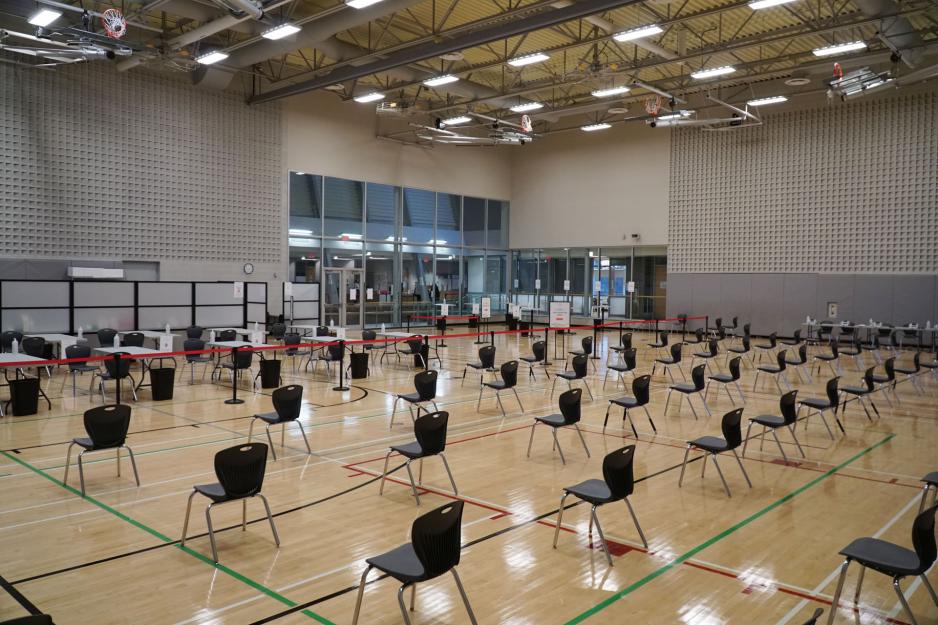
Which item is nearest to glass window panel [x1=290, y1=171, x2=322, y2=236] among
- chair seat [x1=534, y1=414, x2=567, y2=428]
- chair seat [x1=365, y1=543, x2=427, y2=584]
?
chair seat [x1=534, y1=414, x2=567, y2=428]

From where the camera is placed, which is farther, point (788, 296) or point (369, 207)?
point (369, 207)

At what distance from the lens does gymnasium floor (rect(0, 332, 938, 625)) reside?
14.8ft

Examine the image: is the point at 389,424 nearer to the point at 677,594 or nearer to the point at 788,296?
the point at 677,594

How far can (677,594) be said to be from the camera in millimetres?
4695

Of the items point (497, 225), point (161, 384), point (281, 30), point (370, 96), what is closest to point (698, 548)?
point (161, 384)

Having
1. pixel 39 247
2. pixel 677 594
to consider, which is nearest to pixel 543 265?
pixel 39 247

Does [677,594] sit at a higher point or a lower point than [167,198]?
lower

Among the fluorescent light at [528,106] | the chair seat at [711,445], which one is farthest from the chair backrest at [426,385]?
the fluorescent light at [528,106]

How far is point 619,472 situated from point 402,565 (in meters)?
2.06

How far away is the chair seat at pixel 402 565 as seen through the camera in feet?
12.7

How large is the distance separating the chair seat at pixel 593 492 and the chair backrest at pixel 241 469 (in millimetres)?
2454

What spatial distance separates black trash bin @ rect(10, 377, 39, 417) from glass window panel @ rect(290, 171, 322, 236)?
1307 centimetres

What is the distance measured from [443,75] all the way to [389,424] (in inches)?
410

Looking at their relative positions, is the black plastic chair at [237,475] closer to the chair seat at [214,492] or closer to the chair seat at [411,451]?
the chair seat at [214,492]
